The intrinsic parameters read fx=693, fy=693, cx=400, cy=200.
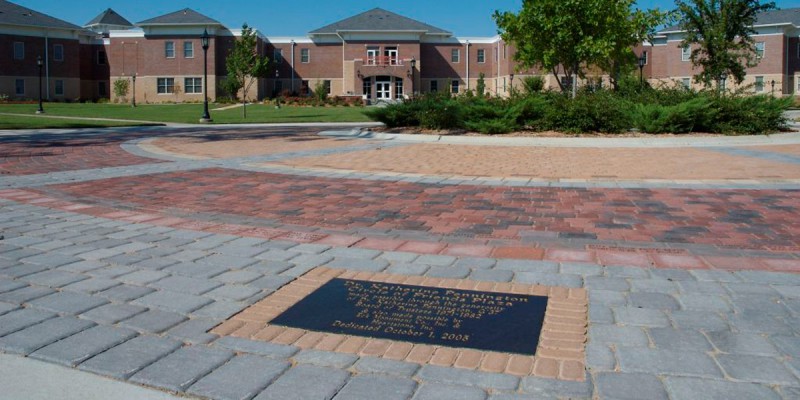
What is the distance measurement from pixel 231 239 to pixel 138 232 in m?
1.08

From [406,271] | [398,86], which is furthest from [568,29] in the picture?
[398,86]

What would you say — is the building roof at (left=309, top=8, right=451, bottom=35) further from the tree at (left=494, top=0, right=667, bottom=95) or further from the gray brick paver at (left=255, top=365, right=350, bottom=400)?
the gray brick paver at (left=255, top=365, right=350, bottom=400)

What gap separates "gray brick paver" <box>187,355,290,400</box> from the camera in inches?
137

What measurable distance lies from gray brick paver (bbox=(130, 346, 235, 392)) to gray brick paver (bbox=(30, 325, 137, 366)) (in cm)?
42

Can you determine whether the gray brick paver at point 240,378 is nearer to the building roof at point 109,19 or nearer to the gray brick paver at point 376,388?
the gray brick paver at point 376,388

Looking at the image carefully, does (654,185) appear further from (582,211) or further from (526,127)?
(526,127)

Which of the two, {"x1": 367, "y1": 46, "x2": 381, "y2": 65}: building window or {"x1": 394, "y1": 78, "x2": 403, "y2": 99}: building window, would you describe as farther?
{"x1": 394, "y1": 78, "x2": 403, "y2": 99}: building window

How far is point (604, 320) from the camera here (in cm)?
450

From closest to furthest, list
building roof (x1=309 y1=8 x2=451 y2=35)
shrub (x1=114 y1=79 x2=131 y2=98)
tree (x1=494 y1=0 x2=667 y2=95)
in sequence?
tree (x1=494 y1=0 x2=667 y2=95) < shrub (x1=114 y1=79 x2=131 y2=98) < building roof (x1=309 y1=8 x2=451 y2=35)

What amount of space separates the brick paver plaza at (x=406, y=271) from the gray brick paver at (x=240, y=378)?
0.01 metres

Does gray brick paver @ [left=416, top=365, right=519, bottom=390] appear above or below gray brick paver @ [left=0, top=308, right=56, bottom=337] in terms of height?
below

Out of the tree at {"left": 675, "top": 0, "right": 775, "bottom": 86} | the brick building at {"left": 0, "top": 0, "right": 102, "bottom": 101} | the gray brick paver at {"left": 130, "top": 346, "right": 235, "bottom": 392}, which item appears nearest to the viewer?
the gray brick paver at {"left": 130, "top": 346, "right": 235, "bottom": 392}

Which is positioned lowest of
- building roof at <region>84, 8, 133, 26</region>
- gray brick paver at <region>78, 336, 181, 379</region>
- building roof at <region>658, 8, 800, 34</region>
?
gray brick paver at <region>78, 336, 181, 379</region>

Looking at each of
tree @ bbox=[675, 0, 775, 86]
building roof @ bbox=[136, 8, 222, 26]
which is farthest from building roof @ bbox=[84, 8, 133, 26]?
tree @ bbox=[675, 0, 775, 86]
